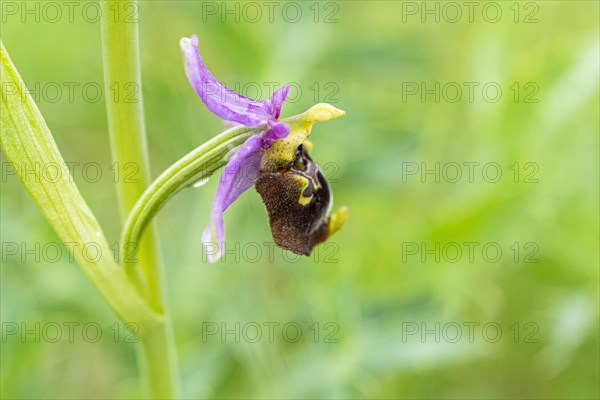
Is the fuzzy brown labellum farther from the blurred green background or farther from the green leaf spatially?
the blurred green background

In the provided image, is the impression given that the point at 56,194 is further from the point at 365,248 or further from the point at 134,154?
the point at 365,248

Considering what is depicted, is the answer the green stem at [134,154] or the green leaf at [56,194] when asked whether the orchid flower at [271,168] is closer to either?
the green stem at [134,154]

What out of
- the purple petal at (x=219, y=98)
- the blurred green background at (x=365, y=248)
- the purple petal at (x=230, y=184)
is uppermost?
the blurred green background at (x=365, y=248)

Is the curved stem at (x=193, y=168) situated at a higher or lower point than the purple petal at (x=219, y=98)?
lower

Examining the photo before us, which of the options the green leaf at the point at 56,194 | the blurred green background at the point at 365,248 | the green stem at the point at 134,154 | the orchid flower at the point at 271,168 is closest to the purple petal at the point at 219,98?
the orchid flower at the point at 271,168

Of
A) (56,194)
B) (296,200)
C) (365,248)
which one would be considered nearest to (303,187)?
(296,200)

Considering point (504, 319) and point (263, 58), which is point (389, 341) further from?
point (263, 58)
